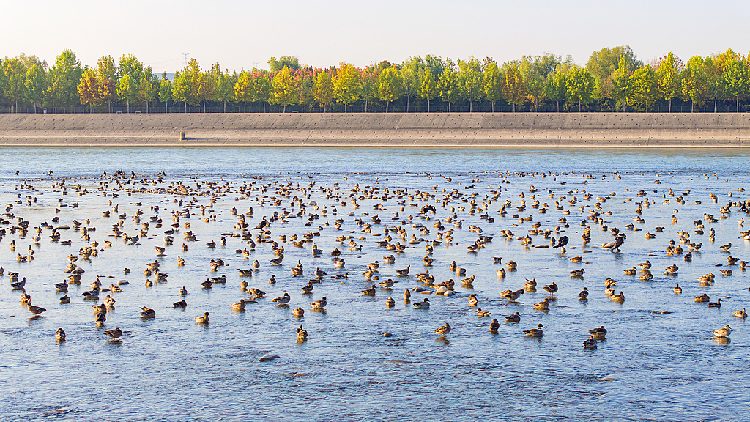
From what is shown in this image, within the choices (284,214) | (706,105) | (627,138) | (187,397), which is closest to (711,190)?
(284,214)

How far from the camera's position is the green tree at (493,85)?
578ft

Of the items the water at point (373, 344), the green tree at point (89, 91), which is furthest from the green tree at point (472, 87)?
the water at point (373, 344)

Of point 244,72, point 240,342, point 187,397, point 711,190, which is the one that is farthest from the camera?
point 244,72

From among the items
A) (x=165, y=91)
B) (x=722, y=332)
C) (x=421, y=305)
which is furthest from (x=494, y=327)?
(x=165, y=91)

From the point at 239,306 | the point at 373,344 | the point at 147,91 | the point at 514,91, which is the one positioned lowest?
the point at 373,344

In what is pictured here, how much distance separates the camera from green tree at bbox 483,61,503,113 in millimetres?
176125

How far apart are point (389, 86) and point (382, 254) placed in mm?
154676

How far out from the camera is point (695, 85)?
534 feet

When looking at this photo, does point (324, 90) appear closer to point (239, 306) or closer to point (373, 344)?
point (239, 306)

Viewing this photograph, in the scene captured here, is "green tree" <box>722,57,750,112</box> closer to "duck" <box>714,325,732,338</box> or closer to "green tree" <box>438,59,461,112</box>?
"green tree" <box>438,59,461,112</box>

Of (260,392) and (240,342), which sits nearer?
(260,392)

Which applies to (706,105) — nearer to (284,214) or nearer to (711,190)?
(711,190)

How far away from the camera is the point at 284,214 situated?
1622 inches

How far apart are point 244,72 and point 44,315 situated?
171 meters
